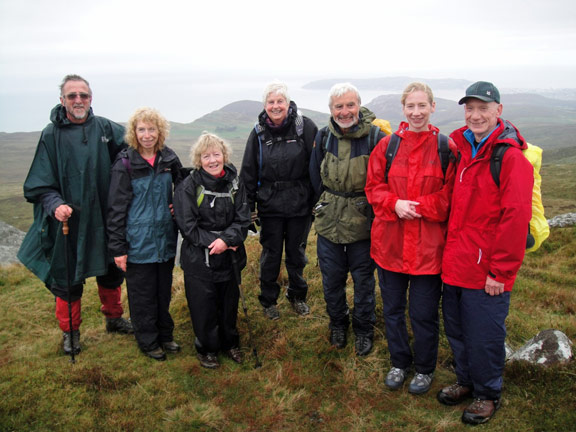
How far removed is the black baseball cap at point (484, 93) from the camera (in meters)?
4.39

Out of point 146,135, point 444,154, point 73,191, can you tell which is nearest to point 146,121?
point 146,135

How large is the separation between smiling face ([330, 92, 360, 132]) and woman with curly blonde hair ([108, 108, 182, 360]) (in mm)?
2440

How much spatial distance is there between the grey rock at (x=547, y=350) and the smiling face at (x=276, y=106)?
16.3 ft

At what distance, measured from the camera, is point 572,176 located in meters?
66.9

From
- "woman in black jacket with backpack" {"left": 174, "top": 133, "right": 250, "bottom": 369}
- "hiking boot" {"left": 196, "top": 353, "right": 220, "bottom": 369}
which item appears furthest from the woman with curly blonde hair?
"hiking boot" {"left": 196, "top": 353, "right": 220, "bottom": 369}

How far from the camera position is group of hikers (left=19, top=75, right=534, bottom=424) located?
4574 mm

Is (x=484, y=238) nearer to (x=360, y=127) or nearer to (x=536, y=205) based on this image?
(x=536, y=205)

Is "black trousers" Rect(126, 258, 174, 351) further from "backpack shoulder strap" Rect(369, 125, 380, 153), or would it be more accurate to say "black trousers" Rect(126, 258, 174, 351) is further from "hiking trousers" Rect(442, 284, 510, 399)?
"hiking trousers" Rect(442, 284, 510, 399)

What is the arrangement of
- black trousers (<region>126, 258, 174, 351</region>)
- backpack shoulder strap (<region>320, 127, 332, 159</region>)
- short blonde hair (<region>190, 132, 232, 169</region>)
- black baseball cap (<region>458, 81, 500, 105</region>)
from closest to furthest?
black baseball cap (<region>458, 81, 500, 105</region>) → short blonde hair (<region>190, 132, 232, 169</region>) → backpack shoulder strap (<region>320, 127, 332, 159</region>) → black trousers (<region>126, 258, 174, 351</region>)

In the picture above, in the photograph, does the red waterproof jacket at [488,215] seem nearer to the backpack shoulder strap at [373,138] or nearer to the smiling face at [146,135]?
the backpack shoulder strap at [373,138]

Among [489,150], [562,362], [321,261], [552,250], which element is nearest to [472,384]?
[562,362]

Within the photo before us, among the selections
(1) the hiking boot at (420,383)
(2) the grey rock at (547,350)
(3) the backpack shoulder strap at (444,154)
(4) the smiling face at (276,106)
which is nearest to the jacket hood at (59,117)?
(4) the smiling face at (276,106)

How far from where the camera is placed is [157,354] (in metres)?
6.41

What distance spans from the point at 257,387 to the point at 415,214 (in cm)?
330
